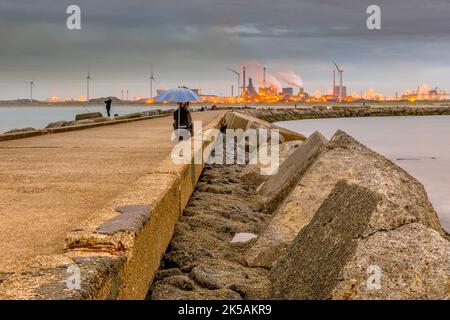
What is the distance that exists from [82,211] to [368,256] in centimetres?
224

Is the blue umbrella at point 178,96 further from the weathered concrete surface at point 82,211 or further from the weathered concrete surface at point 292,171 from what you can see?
the weathered concrete surface at point 292,171

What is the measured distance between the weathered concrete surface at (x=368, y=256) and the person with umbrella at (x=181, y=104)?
7.93 m

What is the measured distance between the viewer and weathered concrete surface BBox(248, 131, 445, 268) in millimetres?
4902

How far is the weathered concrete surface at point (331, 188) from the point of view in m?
4.90

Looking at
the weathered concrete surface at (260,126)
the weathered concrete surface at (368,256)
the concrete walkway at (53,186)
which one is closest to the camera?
the weathered concrete surface at (368,256)

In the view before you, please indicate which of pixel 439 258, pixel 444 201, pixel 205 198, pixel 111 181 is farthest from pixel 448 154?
pixel 439 258

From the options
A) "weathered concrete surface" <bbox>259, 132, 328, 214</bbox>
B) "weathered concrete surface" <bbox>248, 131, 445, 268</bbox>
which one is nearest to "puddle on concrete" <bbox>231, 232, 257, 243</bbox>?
"weathered concrete surface" <bbox>248, 131, 445, 268</bbox>

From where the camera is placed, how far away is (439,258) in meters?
3.01

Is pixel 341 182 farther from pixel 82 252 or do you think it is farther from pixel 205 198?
pixel 205 198

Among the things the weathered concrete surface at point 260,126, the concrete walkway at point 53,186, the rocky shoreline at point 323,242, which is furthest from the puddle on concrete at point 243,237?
the weathered concrete surface at point 260,126

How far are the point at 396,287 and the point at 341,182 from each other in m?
1.16

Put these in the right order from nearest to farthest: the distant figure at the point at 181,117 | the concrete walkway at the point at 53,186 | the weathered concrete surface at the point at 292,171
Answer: the concrete walkway at the point at 53,186 → the weathered concrete surface at the point at 292,171 → the distant figure at the point at 181,117

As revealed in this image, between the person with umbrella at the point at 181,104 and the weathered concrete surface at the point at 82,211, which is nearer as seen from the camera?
the weathered concrete surface at the point at 82,211
